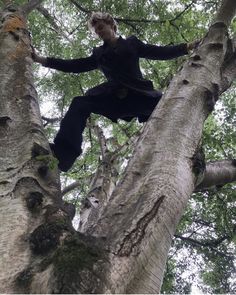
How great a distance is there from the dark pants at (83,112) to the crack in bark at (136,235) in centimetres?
169

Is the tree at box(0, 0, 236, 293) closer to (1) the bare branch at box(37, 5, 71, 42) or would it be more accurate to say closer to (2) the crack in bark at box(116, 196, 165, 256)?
(2) the crack in bark at box(116, 196, 165, 256)

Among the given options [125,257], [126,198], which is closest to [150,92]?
[126,198]

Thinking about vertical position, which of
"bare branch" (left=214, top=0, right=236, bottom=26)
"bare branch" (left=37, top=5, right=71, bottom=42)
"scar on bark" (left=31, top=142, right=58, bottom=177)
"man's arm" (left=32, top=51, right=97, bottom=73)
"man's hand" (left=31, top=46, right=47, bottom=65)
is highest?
"bare branch" (left=37, top=5, right=71, bottom=42)

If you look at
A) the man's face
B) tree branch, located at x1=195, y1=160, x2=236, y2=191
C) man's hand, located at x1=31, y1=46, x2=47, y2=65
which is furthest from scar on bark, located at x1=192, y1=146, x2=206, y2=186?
man's hand, located at x1=31, y1=46, x2=47, y2=65

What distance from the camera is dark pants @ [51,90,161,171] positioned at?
3498 mm

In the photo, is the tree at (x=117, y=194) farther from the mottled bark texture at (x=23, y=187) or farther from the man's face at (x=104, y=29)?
the man's face at (x=104, y=29)

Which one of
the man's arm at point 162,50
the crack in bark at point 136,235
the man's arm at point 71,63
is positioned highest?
the man's arm at point 162,50

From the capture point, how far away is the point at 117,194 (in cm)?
212

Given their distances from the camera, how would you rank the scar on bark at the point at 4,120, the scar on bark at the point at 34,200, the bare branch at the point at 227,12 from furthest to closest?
the bare branch at the point at 227,12, the scar on bark at the point at 4,120, the scar on bark at the point at 34,200

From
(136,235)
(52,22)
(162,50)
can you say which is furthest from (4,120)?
(52,22)

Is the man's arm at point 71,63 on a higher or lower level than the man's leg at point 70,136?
higher

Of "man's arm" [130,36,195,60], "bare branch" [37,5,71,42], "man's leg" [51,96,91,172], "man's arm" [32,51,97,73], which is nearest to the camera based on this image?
"man's leg" [51,96,91,172]

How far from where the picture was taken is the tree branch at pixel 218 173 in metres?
2.93

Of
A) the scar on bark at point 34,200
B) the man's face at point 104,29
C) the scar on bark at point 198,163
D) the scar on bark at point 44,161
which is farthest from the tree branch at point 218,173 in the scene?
the man's face at point 104,29
